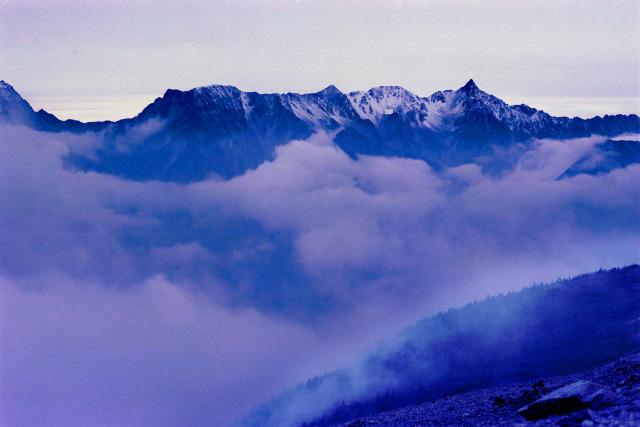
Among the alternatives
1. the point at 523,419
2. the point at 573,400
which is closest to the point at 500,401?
the point at 523,419

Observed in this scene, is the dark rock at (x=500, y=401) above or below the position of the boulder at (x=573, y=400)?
below

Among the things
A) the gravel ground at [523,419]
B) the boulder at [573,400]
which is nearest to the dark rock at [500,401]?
the gravel ground at [523,419]

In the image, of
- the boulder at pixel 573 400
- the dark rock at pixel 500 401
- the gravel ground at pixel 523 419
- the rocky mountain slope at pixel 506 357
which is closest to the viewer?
the gravel ground at pixel 523 419

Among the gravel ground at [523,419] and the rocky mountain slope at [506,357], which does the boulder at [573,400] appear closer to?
the gravel ground at [523,419]

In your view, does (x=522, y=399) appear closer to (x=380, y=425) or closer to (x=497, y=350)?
(x=380, y=425)

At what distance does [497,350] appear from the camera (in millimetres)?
170750

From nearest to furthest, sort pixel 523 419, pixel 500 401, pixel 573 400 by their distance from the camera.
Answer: pixel 573 400
pixel 523 419
pixel 500 401

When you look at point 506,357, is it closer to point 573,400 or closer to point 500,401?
point 500,401

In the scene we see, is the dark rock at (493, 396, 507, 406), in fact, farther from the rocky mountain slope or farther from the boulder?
the rocky mountain slope

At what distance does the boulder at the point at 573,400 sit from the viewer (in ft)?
110

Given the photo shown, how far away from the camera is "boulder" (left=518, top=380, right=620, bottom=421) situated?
33.5 meters

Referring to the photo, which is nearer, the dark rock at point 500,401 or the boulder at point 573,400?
the boulder at point 573,400

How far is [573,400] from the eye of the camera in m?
34.1

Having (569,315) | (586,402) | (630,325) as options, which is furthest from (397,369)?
(586,402)
